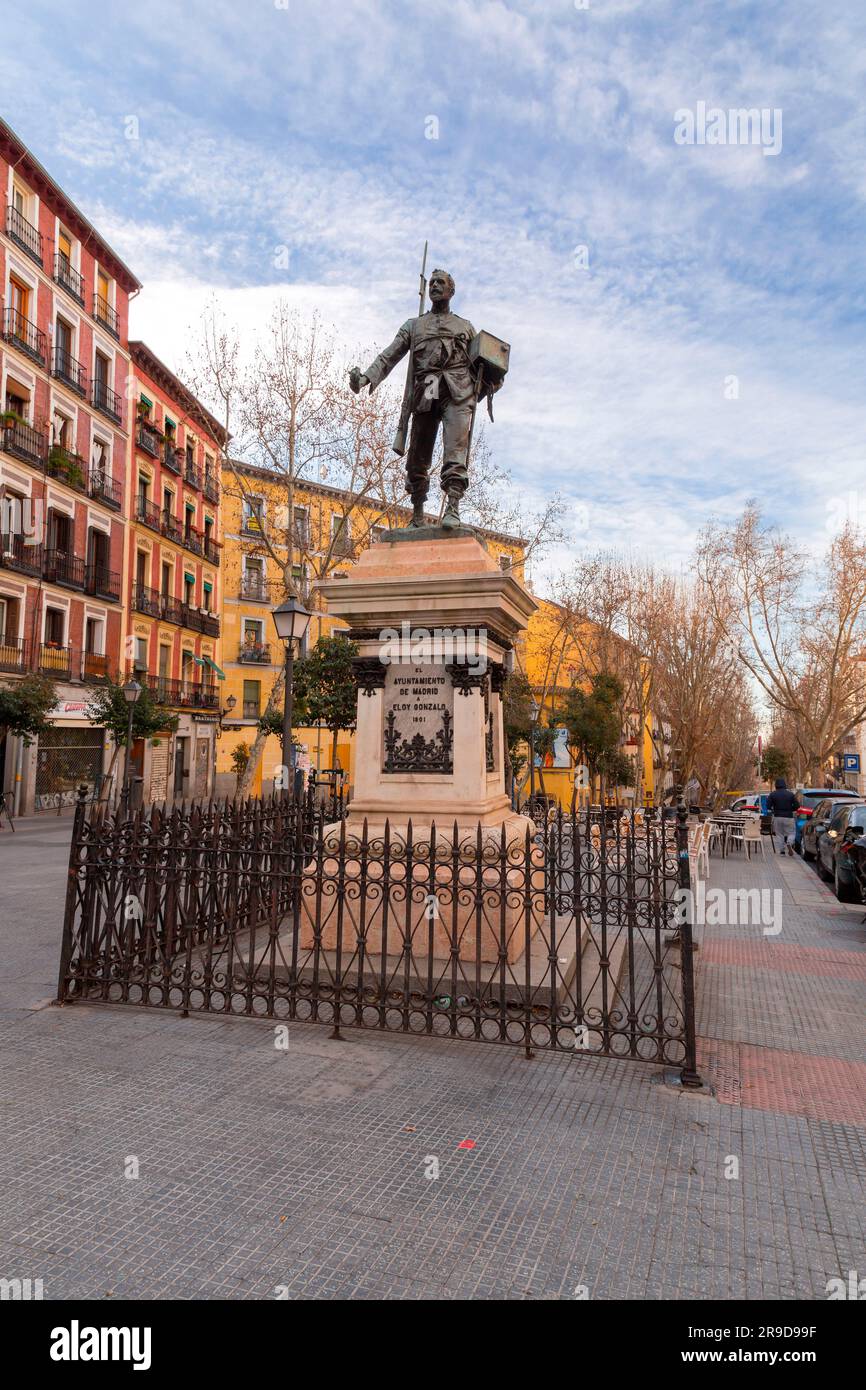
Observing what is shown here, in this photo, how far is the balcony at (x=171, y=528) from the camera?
1404 inches

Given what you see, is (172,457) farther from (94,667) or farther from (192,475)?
(94,667)

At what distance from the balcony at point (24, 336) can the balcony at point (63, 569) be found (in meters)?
6.30

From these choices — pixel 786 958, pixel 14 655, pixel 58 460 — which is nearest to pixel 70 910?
pixel 786 958

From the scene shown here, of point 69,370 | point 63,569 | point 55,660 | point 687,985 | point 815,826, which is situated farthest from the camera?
point 69,370

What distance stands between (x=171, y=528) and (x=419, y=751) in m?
32.8

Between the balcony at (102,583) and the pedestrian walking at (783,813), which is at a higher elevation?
the balcony at (102,583)

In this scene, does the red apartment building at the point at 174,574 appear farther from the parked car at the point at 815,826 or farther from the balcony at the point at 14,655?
the parked car at the point at 815,826

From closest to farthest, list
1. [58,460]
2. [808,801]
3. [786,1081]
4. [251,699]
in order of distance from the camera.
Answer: [786,1081]
[808,801]
[58,460]
[251,699]

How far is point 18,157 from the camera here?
82.2 feet

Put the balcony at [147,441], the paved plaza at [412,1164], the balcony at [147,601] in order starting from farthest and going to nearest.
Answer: the balcony at [147,441]
the balcony at [147,601]
the paved plaza at [412,1164]

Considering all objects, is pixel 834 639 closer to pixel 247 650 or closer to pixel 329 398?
pixel 329 398

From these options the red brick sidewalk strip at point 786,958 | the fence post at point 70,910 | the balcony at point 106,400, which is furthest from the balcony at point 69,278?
the red brick sidewalk strip at point 786,958

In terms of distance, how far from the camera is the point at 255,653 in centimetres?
4159
